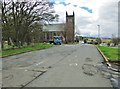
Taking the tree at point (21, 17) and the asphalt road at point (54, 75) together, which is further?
the tree at point (21, 17)

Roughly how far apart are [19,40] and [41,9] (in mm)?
7586

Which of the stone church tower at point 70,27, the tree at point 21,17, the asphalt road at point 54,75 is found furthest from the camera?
the stone church tower at point 70,27

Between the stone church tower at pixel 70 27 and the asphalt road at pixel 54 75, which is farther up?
the stone church tower at pixel 70 27

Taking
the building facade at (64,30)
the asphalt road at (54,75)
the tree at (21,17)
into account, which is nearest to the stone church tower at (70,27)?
the building facade at (64,30)

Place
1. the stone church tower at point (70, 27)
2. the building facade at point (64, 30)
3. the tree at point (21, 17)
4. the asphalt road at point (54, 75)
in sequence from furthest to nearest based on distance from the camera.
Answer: the building facade at point (64, 30)
the stone church tower at point (70, 27)
the tree at point (21, 17)
the asphalt road at point (54, 75)

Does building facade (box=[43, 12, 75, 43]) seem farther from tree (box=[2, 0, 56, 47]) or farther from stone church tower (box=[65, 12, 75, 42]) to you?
tree (box=[2, 0, 56, 47])

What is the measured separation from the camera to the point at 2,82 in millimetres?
9484

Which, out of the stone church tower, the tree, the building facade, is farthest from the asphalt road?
the building facade

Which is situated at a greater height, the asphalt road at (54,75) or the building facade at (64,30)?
the building facade at (64,30)

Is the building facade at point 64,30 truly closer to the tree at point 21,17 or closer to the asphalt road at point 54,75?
the tree at point 21,17

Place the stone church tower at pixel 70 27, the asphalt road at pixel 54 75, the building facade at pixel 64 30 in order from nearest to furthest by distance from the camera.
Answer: the asphalt road at pixel 54 75
the stone church tower at pixel 70 27
the building facade at pixel 64 30

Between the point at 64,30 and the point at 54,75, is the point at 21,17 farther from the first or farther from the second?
the point at 64,30

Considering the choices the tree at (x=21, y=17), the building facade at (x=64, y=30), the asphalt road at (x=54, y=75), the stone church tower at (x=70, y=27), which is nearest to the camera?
the asphalt road at (x=54, y=75)

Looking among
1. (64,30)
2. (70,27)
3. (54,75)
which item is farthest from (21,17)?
(70,27)
